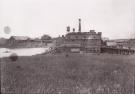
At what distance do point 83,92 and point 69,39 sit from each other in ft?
115

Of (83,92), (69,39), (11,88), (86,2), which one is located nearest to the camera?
(83,92)

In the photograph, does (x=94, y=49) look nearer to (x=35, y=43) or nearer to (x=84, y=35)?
(x=84, y=35)

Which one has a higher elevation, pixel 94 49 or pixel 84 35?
pixel 84 35

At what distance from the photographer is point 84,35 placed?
43000 millimetres

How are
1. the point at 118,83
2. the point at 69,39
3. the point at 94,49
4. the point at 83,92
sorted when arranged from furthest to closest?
1. the point at 69,39
2. the point at 94,49
3. the point at 118,83
4. the point at 83,92

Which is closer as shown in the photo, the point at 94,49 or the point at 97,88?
the point at 97,88

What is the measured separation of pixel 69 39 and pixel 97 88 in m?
34.6

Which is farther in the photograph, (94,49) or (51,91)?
(94,49)

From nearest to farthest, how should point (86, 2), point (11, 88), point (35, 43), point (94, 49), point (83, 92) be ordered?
point (83, 92)
point (11, 88)
point (86, 2)
point (94, 49)
point (35, 43)

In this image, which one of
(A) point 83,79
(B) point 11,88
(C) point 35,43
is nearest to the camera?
(B) point 11,88

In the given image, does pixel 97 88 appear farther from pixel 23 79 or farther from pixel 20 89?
pixel 23 79

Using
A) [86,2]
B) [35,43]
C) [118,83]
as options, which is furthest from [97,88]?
[35,43]

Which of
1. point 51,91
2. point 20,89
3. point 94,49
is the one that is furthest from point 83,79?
point 94,49

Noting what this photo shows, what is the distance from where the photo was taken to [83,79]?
27.2 feet
